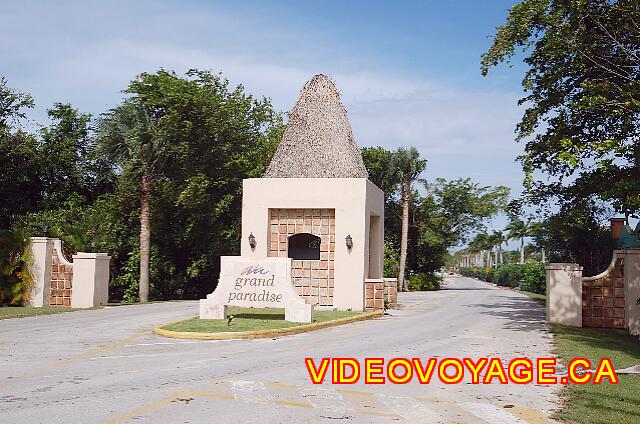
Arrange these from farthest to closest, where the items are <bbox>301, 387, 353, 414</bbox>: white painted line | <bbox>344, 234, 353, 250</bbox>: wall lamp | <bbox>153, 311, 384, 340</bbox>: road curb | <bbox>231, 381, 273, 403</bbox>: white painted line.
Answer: <bbox>344, 234, 353, 250</bbox>: wall lamp < <bbox>153, 311, 384, 340</bbox>: road curb < <bbox>231, 381, 273, 403</bbox>: white painted line < <bbox>301, 387, 353, 414</bbox>: white painted line

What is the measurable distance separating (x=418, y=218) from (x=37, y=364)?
4425cm

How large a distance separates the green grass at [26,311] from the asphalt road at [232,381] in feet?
9.40

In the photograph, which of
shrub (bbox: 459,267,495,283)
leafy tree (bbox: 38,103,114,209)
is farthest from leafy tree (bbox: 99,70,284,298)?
shrub (bbox: 459,267,495,283)

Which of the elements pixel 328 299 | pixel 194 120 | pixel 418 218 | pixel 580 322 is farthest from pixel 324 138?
pixel 418 218

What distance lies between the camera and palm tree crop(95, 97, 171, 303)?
2752cm

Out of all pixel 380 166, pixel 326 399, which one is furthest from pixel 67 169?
pixel 326 399

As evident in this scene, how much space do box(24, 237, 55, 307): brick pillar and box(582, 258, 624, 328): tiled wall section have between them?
18525 mm

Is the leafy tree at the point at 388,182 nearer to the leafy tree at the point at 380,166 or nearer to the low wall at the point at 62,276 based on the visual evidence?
the leafy tree at the point at 380,166

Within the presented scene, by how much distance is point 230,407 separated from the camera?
7.67 meters

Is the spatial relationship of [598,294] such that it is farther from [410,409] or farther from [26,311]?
[26,311]

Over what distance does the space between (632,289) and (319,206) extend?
10.5 meters

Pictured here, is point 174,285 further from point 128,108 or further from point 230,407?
point 230,407

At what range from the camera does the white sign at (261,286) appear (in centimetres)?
1684

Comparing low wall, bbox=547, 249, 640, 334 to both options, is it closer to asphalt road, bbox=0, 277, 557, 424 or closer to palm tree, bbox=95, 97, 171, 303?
asphalt road, bbox=0, 277, 557, 424
